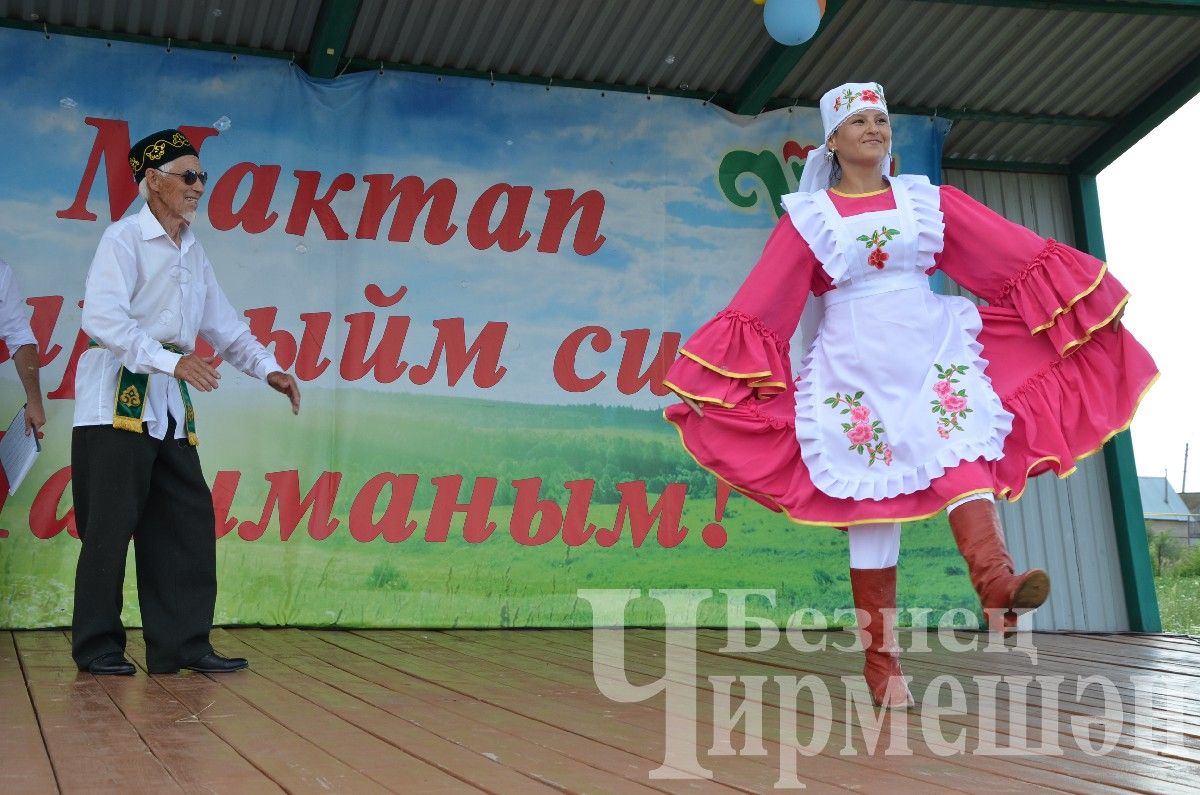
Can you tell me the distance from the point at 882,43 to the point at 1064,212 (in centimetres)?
154

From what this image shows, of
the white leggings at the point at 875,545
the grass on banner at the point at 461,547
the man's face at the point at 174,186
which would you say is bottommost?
the white leggings at the point at 875,545

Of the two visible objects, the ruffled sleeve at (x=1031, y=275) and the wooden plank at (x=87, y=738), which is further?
the ruffled sleeve at (x=1031, y=275)

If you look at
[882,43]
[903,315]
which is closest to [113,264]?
[903,315]

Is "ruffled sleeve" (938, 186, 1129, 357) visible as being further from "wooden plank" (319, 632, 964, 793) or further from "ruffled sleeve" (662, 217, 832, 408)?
"wooden plank" (319, 632, 964, 793)

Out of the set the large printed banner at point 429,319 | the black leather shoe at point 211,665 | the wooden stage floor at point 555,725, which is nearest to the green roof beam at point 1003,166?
the large printed banner at point 429,319

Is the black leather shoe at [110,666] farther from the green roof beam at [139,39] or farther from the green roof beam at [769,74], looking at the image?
the green roof beam at [769,74]

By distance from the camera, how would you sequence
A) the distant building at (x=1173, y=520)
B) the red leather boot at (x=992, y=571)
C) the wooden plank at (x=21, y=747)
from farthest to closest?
the distant building at (x=1173, y=520) < the red leather boot at (x=992, y=571) < the wooden plank at (x=21, y=747)

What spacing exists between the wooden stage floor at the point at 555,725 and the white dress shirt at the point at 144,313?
800 millimetres

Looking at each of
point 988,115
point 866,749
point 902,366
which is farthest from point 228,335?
point 988,115

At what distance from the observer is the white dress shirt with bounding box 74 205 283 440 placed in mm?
3457

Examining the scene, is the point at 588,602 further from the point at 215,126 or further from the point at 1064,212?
the point at 1064,212

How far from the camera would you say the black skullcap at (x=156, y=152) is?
12.2ft

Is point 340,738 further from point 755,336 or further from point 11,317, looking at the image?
point 11,317

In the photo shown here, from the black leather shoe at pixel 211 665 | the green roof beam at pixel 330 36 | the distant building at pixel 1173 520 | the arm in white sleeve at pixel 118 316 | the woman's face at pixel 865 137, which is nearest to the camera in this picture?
the woman's face at pixel 865 137
